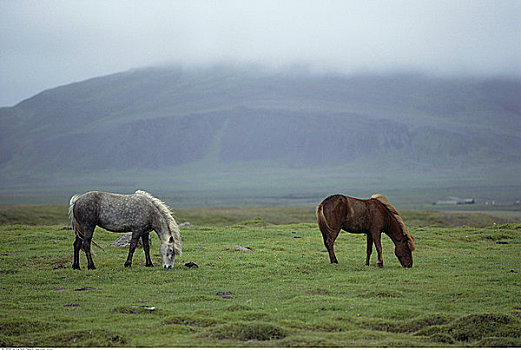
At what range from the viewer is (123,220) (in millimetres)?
19891

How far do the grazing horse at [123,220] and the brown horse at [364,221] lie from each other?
18.4 feet

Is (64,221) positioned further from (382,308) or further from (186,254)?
(382,308)

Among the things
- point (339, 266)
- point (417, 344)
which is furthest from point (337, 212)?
point (417, 344)

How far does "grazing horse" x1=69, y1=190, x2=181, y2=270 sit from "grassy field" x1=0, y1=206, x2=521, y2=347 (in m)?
0.75

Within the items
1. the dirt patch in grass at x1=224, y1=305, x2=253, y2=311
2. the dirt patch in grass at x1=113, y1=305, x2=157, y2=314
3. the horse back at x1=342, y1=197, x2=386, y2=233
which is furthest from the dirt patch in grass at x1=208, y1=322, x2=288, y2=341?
the horse back at x1=342, y1=197, x2=386, y2=233

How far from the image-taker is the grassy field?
1166 cm

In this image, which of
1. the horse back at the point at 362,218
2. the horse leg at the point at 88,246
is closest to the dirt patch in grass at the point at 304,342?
the horse back at the point at 362,218

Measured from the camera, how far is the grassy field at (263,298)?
1166 centimetres

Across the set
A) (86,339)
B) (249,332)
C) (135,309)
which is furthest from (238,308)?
(86,339)

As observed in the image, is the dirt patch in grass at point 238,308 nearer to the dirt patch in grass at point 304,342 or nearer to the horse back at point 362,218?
the dirt patch in grass at point 304,342

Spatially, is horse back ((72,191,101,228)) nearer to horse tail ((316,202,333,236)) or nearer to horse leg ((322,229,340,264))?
horse tail ((316,202,333,236))

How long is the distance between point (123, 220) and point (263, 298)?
6976 millimetres

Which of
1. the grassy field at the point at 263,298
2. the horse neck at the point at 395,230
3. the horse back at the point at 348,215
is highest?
the horse back at the point at 348,215

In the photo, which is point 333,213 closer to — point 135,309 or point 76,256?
point 135,309
